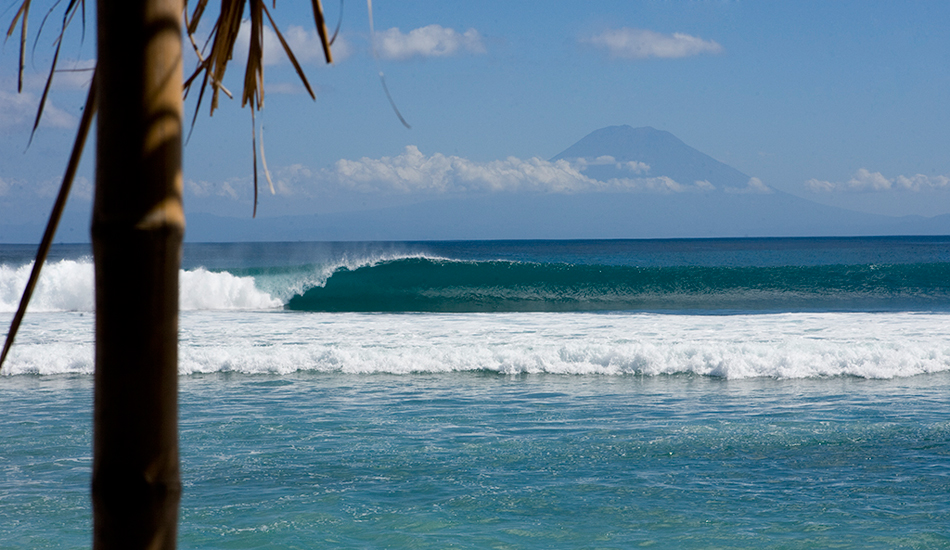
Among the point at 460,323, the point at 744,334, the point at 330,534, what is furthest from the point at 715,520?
the point at 460,323

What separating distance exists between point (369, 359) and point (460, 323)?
4.00 metres

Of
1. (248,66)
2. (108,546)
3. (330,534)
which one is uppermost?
(248,66)

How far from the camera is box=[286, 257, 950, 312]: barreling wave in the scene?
71.8 ft

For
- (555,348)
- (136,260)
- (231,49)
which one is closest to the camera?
(136,260)

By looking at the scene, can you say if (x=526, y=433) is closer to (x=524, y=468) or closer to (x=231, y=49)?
(x=524, y=468)

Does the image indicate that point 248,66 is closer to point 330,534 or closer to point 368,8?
point 368,8

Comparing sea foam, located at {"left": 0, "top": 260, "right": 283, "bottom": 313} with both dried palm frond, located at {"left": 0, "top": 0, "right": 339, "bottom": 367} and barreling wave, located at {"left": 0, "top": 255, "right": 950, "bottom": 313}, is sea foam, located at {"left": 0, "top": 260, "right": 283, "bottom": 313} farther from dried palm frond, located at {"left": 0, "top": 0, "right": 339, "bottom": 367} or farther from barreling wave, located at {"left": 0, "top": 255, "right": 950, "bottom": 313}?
dried palm frond, located at {"left": 0, "top": 0, "right": 339, "bottom": 367}

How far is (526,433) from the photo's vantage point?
19.8ft

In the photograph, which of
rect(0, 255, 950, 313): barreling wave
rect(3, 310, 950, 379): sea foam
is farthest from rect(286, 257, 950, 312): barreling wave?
rect(3, 310, 950, 379): sea foam

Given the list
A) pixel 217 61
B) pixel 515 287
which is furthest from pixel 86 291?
pixel 217 61

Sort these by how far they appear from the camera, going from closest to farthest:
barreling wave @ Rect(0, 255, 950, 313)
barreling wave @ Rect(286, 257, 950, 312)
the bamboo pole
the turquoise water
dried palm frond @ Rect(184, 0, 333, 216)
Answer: the bamboo pole
dried palm frond @ Rect(184, 0, 333, 216)
the turquoise water
barreling wave @ Rect(0, 255, 950, 313)
barreling wave @ Rect(286, 257, 950, 312)

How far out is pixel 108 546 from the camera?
606 millimetres

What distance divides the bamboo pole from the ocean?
137 inches

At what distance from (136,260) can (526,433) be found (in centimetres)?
566
